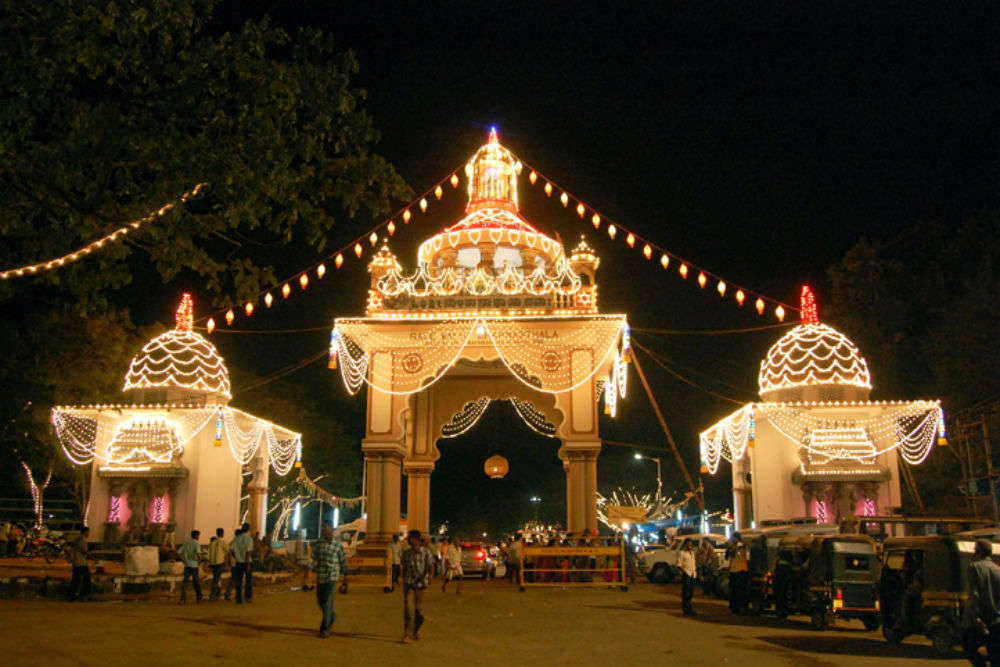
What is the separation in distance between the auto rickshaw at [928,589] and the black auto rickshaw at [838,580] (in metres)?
1.17

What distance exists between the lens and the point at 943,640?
11180 millimetres

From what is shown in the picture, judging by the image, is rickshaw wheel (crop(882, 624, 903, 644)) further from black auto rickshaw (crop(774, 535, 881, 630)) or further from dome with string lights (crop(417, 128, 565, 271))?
dome with string lights (crop(417, 128, 565, 271))

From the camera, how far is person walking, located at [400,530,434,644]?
39.0 ft

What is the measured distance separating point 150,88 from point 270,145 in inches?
61.2

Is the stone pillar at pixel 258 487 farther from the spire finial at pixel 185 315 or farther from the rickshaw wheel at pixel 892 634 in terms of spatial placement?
the rickshaw wheel at pixel 892 634

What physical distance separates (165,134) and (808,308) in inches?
893

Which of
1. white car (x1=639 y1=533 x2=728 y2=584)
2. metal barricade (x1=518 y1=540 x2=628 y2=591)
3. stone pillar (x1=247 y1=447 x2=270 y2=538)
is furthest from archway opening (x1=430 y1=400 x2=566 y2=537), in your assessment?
metal barricade (x1=518 y1=540 x2=628 y2=591)

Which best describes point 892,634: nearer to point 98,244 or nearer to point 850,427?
point 98,244

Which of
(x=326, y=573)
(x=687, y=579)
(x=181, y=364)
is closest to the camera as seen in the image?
(x=326, y=573)

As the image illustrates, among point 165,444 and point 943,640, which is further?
point 165,444

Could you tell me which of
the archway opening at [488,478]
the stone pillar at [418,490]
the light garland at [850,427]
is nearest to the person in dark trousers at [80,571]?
the stone pillar at [418,490]

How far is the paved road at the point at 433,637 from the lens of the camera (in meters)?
10.2

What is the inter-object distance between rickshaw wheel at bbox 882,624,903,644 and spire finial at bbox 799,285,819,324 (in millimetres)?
16326

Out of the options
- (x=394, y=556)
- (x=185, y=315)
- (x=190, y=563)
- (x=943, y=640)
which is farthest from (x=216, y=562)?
(x=943, y=640)
